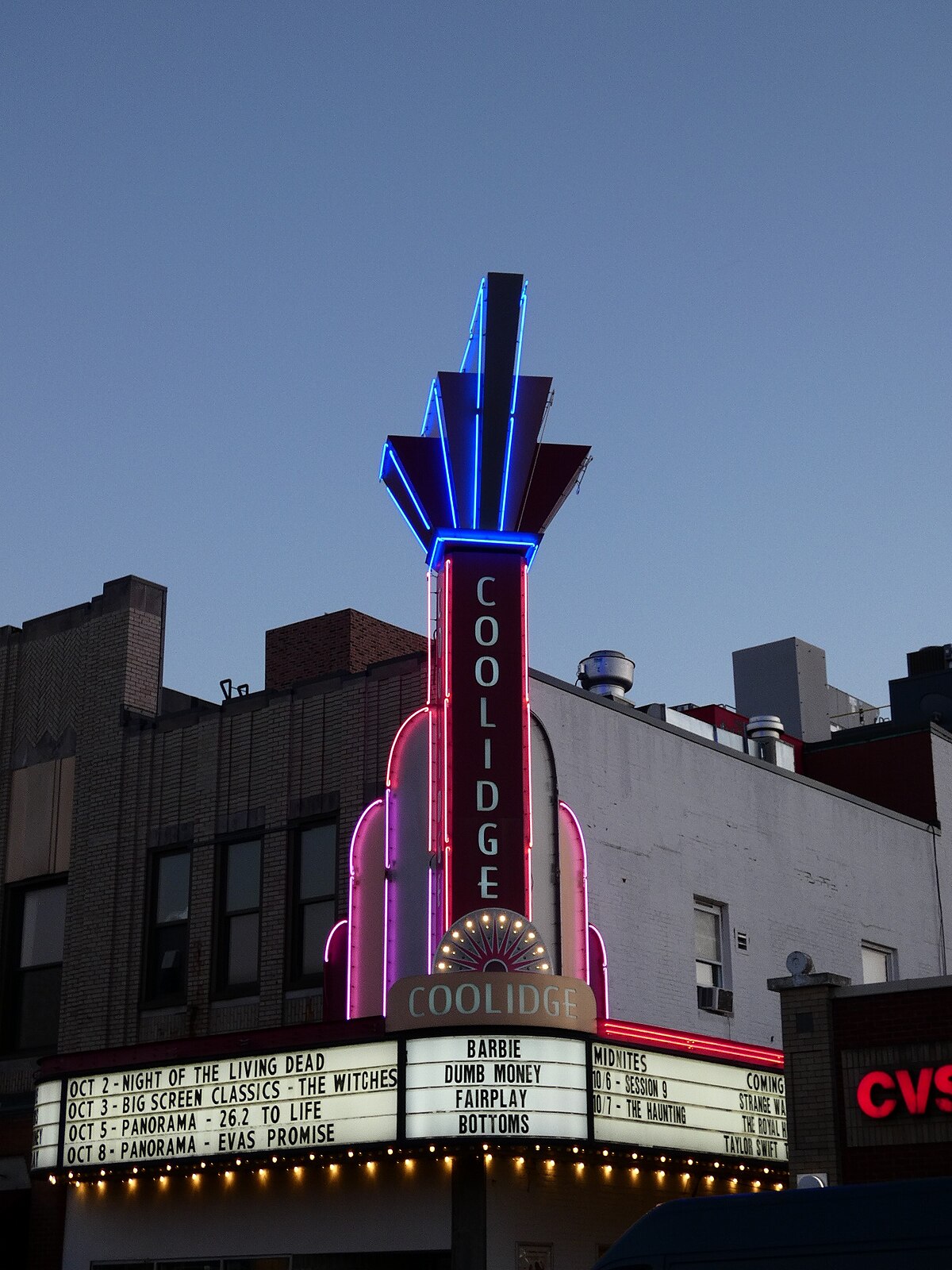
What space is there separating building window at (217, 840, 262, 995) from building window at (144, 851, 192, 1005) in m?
0.54

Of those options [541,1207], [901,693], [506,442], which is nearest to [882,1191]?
[541,1207]

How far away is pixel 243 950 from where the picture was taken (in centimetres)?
2261

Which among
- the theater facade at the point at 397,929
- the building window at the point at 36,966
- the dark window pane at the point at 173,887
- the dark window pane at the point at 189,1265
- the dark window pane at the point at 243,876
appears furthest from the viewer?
the building window at the point at 36,966

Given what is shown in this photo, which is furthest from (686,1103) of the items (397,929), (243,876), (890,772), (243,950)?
(890,772)

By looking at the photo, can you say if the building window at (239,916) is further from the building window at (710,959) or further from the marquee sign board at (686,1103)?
the building window at (710,959)

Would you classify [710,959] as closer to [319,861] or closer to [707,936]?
[707,936]

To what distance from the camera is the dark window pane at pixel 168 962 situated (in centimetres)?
2291

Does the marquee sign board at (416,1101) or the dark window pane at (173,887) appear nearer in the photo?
the marquee sign board at (416,1101)

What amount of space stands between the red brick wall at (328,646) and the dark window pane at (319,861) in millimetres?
2408

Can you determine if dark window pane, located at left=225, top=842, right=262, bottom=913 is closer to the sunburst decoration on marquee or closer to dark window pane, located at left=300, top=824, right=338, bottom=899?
dark window pane, located at left=300, top=824, right=338, bottom=899

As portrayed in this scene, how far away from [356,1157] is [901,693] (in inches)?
895

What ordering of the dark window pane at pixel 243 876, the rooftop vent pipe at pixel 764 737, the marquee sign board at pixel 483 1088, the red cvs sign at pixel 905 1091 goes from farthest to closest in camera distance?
the rooftop vent pipe at pixel 764 737 → the dark window pane at pixel 243 876 → the marquee sign board at pixel 483 1088 → the red cvs sign at pixel 905 1091

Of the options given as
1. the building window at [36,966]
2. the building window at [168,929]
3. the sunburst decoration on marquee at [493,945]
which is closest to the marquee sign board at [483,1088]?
the sunburst decoration on marquee at [493,945]

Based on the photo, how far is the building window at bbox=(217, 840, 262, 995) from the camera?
22.5 meters
